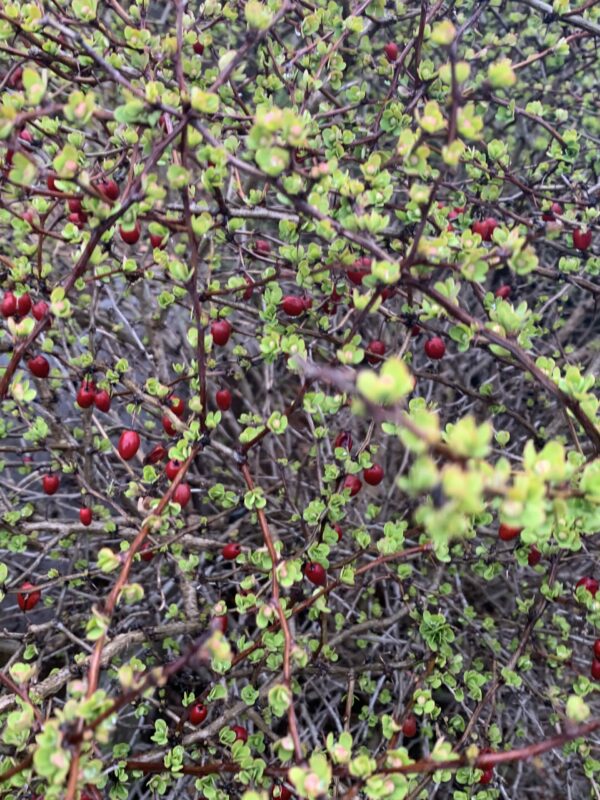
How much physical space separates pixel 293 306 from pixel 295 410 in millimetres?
460

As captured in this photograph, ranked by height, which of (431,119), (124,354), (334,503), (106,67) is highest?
(431,119)

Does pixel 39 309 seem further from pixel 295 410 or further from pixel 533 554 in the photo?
pixel 533 554

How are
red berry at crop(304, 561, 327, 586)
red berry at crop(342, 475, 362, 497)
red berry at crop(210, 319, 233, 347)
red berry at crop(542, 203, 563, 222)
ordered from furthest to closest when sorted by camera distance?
red berry at crop(542, 203, 563, 222) → red berry at crop(210, 319, 233, 347) → red berry at crop(342, 475, 362, 497) → red berry at crop(304, 561, 327, 586)

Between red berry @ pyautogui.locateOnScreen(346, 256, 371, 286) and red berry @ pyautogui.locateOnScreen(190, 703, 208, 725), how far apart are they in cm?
114

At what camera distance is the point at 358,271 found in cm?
171

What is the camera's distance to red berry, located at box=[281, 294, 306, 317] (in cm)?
181

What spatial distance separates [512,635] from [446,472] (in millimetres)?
1833

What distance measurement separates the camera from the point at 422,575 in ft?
8.02

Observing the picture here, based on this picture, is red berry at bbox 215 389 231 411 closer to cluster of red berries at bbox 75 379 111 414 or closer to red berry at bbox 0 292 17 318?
cluster of red berries at bbox 75 379 111 414

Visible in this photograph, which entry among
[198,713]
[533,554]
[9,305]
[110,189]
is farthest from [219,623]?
[110,189]

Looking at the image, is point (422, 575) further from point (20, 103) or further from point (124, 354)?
point (20, 103)

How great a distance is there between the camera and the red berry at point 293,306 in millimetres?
1811

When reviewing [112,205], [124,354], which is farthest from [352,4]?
[124,354]

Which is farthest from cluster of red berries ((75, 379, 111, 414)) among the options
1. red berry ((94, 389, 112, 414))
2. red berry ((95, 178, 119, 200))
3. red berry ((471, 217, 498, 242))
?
red berry ((471, 217, 498, 242))
